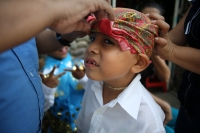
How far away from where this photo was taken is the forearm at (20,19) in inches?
17.9

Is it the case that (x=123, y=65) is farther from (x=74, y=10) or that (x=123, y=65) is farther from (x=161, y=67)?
(x=161, y=67)

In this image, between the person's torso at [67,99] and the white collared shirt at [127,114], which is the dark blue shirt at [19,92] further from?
the person's torso at [67,99]

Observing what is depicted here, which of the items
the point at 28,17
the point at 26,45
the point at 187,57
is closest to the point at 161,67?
the point at 187,57

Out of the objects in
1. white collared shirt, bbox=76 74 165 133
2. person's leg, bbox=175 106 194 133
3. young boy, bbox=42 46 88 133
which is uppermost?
white collared shirt, bbox=76 74 165 133

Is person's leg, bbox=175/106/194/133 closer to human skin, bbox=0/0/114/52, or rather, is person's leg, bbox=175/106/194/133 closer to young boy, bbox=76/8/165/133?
young boy, bbox=76/8/165/133

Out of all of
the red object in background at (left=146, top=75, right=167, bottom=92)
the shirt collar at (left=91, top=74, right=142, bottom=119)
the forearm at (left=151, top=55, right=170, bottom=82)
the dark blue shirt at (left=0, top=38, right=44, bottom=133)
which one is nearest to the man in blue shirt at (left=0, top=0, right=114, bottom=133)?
the dark blue shirt at (left=0, top=38, right=44, bottom=133)

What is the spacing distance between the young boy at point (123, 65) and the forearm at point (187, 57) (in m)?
0.13

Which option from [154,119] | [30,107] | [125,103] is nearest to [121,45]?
[125,103]

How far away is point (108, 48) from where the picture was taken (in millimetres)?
877

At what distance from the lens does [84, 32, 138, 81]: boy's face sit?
0.87 meters

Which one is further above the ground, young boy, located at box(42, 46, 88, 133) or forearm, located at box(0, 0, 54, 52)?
forearm, located at box(0, 0, 54, 52)

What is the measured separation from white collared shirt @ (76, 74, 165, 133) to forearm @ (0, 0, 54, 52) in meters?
0.60

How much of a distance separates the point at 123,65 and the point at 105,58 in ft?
0.35

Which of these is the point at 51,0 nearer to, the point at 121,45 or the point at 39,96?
the point at 121,45
